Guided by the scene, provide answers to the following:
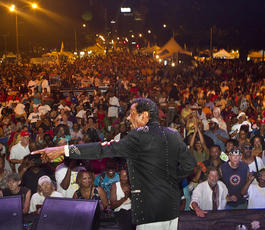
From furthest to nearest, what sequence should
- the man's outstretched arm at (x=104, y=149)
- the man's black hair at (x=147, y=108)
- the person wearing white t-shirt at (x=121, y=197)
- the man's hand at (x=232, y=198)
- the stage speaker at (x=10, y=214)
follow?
the man's hand at (x=232, y=198), the person wearing white t-shirt at (x=121, y=197), the stage speaker at (x=10, y=214), the man's black hair at (x=147, y=108), the man's outstretched arm at (x=104, y=149)

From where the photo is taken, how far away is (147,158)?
2658 mm

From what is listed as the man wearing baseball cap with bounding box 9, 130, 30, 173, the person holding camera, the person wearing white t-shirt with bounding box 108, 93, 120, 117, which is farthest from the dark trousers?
the person wearing white t-shirt with bounding box 108, 93, 120, 117

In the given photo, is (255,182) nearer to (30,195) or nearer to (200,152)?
(200,152)

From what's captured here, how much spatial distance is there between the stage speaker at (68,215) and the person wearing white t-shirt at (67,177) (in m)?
2.43

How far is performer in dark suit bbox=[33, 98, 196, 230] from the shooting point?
2.62 meters

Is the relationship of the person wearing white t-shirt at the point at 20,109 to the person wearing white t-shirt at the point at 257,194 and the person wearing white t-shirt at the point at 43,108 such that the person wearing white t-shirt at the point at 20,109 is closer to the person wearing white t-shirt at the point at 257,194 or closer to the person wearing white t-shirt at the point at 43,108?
the person wearing white t-shirt at the point at 43,108

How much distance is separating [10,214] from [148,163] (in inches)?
70.0

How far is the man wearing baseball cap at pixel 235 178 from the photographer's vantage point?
5.88 metres

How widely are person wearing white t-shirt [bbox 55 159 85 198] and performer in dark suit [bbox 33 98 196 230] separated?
11.2 ft

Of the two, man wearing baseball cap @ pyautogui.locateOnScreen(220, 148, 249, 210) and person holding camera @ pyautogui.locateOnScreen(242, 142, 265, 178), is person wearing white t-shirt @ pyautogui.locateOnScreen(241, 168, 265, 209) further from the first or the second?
person holding camera @ pyautogui.locateOnScreen(242, 142, 265, 178)

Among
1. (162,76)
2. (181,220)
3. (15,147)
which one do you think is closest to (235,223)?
(181,220)

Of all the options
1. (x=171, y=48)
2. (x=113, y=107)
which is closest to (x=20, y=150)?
(x=113, y=107)

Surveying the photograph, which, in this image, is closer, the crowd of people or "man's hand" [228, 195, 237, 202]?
the crowd of people

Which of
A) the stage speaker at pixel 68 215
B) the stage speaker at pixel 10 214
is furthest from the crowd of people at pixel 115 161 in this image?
the stage speaker at pixel 10 214
